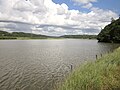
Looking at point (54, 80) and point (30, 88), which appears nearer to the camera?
point (30, 88)

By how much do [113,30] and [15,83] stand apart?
377 ft

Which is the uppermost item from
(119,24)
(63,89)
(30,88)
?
(119,24)

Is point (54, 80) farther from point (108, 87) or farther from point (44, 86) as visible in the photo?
point (108, 87)

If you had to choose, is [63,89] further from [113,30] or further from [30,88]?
[113,30]

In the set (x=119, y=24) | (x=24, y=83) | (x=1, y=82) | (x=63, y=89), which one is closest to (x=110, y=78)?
(x=63, y=89)

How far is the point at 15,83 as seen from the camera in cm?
2158

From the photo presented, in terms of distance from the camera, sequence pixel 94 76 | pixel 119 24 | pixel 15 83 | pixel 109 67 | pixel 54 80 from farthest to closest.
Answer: pixel 119 24, pixel 54 80, pixel 15 83, pixel 109 67, pixel 94 76

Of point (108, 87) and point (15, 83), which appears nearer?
point (108, 87)

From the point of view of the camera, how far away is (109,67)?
17328 millimetres

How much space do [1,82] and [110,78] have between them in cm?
1310

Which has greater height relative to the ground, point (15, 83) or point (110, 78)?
point (110, 78)

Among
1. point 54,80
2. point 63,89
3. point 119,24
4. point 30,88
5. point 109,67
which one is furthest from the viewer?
point 119,24

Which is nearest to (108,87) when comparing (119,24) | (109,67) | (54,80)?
(109,67)

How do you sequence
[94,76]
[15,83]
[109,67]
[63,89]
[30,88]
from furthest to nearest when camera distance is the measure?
1. [15,83]
2. [30,88]
3. [109,67]
4. [94,76]
5. [63,89]
